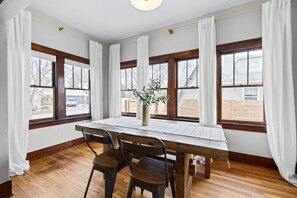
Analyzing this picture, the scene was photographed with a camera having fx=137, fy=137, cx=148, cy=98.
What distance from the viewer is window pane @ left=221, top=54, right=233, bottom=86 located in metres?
2.68

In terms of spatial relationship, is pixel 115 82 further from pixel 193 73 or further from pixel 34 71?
pixel 193 73

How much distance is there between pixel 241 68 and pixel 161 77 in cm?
165

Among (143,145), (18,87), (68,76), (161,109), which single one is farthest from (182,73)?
(18,87)

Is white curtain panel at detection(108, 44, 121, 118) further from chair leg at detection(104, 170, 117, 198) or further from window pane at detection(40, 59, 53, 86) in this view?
chair leg at detection(104, 170, 117, 198)

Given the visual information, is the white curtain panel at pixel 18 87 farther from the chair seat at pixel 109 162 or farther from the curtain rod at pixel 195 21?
the curtain rod at pixel 195 21

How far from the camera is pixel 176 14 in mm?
2744

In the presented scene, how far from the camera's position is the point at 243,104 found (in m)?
2.61

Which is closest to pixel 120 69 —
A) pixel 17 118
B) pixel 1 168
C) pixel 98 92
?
pixel 98 92

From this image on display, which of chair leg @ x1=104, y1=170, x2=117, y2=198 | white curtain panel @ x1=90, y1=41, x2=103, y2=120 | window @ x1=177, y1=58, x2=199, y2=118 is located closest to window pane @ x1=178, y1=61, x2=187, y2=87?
window @ x1=177, y1=58, x2=199, y2=118

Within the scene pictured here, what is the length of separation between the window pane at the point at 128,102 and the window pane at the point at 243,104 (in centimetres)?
226

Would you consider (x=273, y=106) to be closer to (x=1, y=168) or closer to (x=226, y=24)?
(x=226, y=24)

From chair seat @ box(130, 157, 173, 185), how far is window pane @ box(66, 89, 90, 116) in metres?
→ 2.68

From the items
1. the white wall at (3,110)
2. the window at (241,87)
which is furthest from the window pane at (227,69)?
the white wall at (3,110)

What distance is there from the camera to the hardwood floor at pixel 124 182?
5.67 feet
